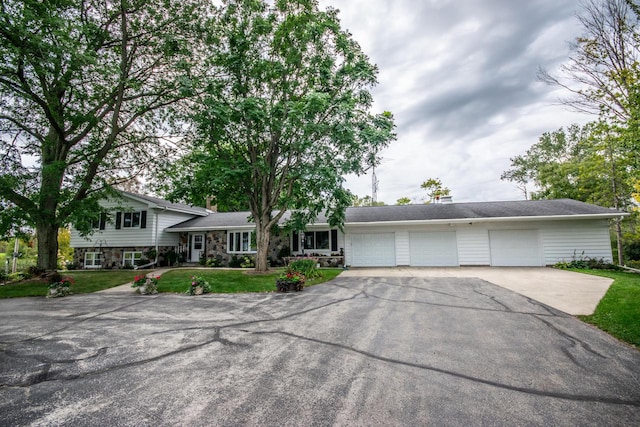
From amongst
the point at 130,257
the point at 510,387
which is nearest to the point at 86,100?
the point at 130,257

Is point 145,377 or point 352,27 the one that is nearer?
point 145,377

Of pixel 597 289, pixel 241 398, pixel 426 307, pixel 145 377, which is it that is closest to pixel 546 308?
pixel 426 307

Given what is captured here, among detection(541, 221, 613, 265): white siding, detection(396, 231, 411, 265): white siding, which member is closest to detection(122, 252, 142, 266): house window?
detection(396, 231, 411, 265): white siding

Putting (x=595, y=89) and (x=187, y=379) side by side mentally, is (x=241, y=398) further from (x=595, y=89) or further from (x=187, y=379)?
(x=595, y=89)

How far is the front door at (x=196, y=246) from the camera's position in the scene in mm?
18609

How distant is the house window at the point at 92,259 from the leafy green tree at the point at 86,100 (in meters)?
7.64

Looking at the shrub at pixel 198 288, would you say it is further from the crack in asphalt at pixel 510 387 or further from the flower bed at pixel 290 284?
the crack in asphalt at pixel 510 387

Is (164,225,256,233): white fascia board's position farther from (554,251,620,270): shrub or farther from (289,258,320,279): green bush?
(554,251,620,270): shrub

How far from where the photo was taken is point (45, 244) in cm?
1140

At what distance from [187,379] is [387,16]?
1093cm

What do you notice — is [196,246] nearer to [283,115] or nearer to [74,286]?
[74,286]

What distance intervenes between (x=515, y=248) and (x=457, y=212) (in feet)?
11.5

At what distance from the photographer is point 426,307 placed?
21.2 ft

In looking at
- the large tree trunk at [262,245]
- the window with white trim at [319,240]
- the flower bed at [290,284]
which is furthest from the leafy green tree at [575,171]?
the large tree trunk at [262,245]
